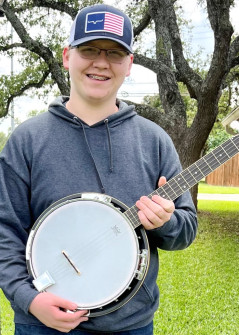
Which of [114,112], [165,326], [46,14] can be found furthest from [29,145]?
[46,14]

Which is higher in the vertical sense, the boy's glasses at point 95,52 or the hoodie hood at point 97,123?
the boy's glasses at point 95,52

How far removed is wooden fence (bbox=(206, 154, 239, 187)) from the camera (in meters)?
24.3

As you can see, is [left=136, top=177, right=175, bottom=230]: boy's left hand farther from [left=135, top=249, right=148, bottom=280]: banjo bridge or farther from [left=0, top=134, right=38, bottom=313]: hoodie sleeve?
[left=0, top=134, right=38, bottom=313]: hoodie sleeve

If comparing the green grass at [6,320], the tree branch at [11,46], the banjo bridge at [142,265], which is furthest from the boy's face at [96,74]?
the tree branch at [11,46]

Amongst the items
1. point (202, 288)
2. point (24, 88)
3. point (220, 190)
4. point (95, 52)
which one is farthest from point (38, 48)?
point (220, 190)

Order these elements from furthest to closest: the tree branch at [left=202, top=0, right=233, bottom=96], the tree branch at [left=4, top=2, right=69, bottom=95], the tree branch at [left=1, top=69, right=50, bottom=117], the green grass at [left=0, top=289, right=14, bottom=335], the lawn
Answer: the tree branch at [left=1, top=69, right=50, bottom=117] < the tree branch at [left=4, top=2, right=69, bottom=95] < the tree branch at [left=202, top=0, right=233, bottom=96] < the lawn < the green grass at [left=0, top=289, right=14, bottom=335]

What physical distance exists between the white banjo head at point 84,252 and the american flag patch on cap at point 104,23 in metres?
0.54

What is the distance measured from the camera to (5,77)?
11.1 metres

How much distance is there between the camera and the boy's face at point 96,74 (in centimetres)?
159

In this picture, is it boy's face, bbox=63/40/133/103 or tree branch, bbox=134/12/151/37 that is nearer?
boy's face, bbox=63/40/133/103

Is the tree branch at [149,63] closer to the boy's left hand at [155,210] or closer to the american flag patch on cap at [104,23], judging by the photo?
the american flag patch on cap at [104,23]

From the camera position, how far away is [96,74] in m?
1.59

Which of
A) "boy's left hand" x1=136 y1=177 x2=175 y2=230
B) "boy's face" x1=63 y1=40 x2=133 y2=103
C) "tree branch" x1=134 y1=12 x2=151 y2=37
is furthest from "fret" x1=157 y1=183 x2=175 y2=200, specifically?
"tree branch" x1=134 y1=12 x2=151 y2=37

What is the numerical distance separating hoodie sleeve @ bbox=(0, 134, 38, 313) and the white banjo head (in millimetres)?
45
